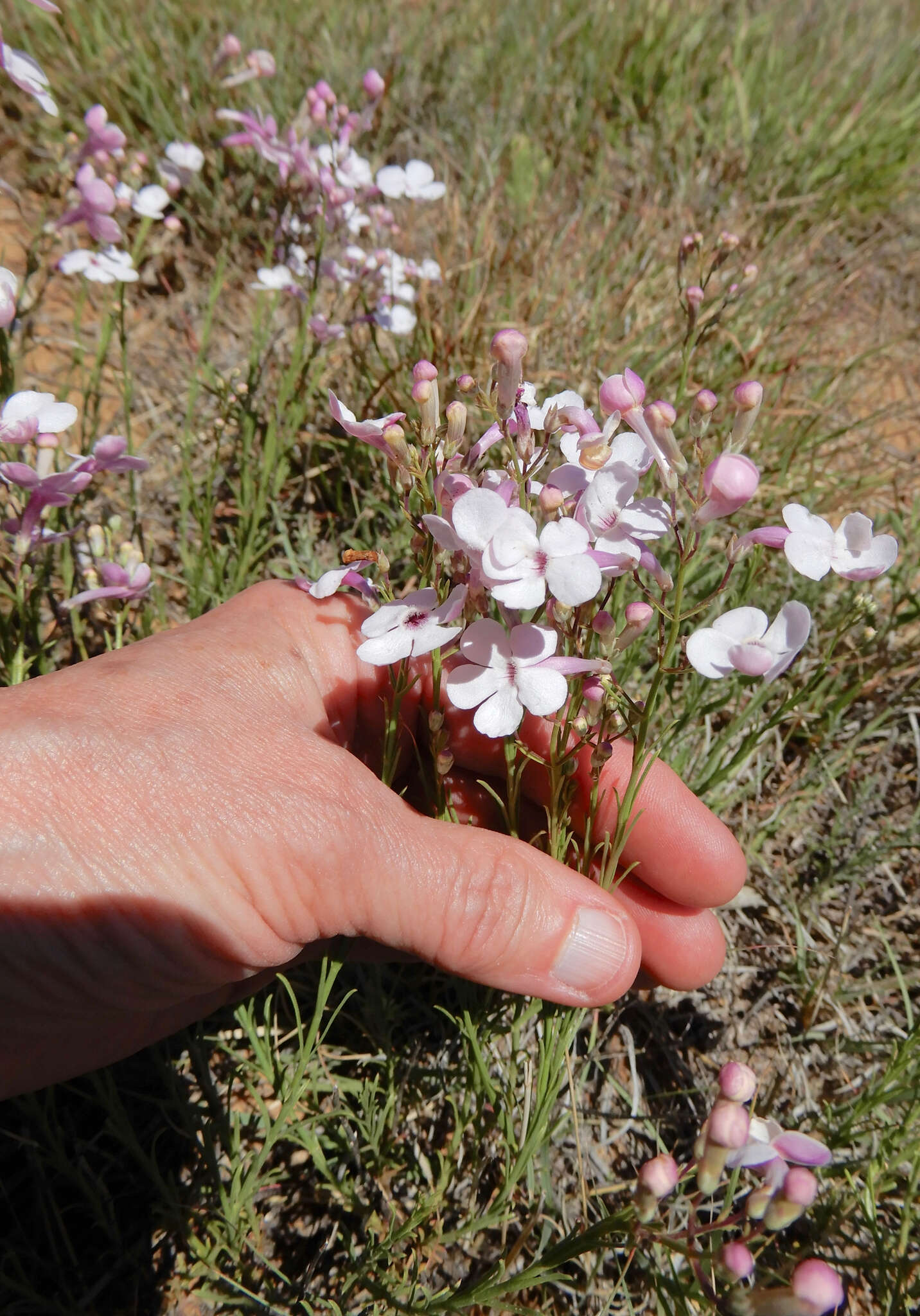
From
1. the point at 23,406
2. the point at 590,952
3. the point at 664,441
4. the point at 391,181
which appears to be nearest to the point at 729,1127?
the point at 590,952

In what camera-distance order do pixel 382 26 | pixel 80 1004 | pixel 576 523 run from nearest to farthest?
pixel 576 523, pixel 80 1004, pixel 382 26

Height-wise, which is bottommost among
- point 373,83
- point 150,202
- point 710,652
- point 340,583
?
point 340,583

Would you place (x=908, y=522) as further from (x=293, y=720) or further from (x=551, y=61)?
(x=551, y=61)

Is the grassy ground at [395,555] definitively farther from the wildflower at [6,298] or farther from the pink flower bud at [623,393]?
the pink flower bud at [623,393]

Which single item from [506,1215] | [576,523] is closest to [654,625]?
[576,523]

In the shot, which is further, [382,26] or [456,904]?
[382,26]

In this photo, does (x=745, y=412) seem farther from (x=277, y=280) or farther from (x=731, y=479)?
(x=277, y=280)

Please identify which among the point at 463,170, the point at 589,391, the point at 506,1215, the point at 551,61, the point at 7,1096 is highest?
the point at 551,61
